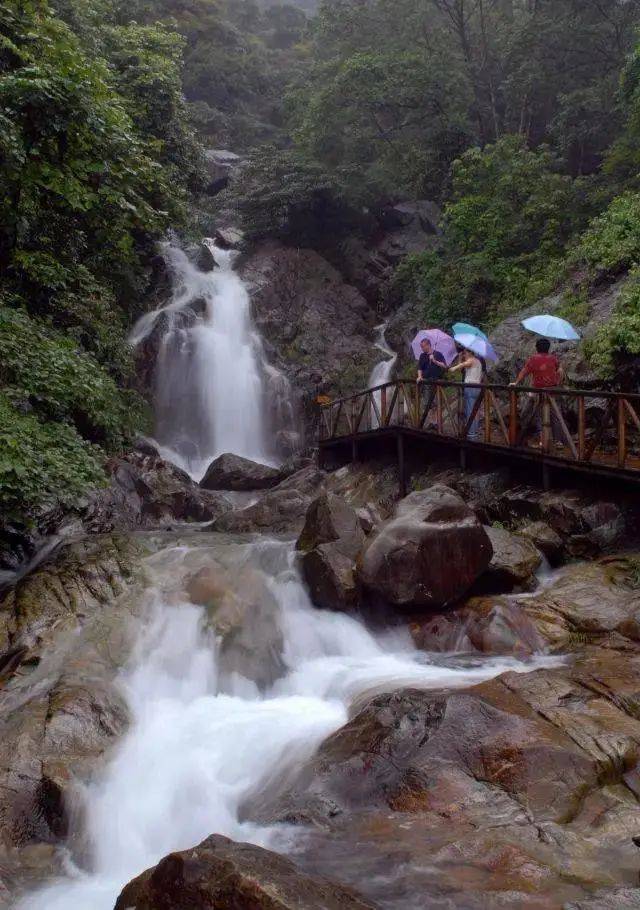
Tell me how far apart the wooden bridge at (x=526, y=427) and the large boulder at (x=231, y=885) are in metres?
6.07

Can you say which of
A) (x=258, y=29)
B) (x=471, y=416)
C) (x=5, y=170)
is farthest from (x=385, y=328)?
(x=258, y=29)

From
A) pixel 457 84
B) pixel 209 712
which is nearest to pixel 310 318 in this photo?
pixel 457 84

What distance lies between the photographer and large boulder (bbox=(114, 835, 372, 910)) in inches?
111

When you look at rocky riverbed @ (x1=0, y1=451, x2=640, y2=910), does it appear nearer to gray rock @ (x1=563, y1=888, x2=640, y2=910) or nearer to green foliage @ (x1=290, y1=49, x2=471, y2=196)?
gray rock @ (x1=563, y1=888, x2=640, y2=910)

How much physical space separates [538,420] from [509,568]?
3896 mm

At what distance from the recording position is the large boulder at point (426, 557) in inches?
286

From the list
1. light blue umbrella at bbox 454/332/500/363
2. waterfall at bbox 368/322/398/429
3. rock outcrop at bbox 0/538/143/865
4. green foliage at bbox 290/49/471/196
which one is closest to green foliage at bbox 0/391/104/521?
rock outcrop at bbox 0/538/143/865

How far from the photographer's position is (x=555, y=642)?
6609 mm

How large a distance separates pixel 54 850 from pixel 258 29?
54.1 metres

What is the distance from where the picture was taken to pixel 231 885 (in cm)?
288

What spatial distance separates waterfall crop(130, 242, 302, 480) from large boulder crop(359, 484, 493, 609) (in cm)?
1138

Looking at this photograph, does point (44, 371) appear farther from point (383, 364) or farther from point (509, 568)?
point (383, 364)

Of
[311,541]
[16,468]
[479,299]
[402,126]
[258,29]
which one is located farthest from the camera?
[258,29]

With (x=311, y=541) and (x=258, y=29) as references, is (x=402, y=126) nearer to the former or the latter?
(x=311, y=541)
